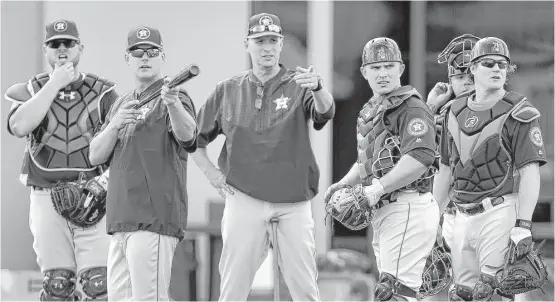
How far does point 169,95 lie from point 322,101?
857 mm

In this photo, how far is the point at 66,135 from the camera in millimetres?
7316

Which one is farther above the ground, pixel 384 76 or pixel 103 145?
pixel 384 76

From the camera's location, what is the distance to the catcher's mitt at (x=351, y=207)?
6.27m

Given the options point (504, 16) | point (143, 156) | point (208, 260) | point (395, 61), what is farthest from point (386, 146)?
point (504, 16)

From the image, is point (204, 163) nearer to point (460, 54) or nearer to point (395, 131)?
point (395, 131)

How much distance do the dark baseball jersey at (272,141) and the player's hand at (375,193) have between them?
0.45 metres

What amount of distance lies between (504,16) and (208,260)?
3.51 m

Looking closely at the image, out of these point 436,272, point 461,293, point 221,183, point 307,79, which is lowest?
point 461,293

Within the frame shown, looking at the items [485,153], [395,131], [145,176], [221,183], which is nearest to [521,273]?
[485,153]

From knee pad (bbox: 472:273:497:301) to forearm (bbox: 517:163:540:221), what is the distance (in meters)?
0.43

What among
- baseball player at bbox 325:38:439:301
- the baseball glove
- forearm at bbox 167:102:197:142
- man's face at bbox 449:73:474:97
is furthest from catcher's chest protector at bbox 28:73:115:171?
man's face at bbox 449:73:474:97

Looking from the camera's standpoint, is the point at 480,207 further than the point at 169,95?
Yes

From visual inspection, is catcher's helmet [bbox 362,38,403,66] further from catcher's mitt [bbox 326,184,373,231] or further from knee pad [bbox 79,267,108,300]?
knee pad [bbox 79,267,108,300]

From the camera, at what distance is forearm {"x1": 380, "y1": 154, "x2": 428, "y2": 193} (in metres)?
6.13
